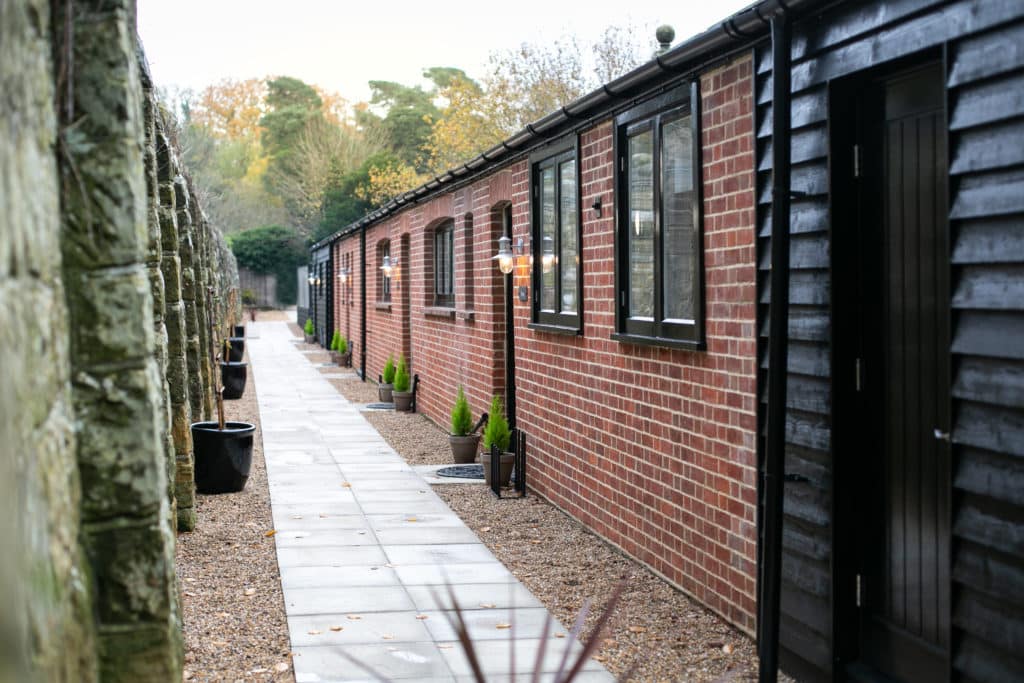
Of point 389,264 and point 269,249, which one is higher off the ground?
point 269,249

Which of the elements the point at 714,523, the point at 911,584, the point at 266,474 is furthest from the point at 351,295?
the point at 911,584

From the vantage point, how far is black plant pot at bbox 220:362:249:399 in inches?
727

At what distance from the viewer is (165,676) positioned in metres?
3.30

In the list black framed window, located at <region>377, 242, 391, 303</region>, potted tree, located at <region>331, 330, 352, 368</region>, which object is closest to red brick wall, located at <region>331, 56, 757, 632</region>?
black framed window, located at <region>377, 242, 391, 303</region>

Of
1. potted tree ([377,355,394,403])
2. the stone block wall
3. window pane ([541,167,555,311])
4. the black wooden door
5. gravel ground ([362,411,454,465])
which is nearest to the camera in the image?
the stone block wall

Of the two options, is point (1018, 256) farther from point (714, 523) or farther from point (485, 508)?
point (485, 508)

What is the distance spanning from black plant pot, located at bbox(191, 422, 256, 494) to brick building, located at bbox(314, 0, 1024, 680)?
10.2ft

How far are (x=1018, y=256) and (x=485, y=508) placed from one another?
6.21 m

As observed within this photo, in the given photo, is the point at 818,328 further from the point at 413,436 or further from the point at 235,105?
the point at 235,105

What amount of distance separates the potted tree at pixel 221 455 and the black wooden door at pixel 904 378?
20.3ft

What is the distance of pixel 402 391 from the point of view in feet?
54.7

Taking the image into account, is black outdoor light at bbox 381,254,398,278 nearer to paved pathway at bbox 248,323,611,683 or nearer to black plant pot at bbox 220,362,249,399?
black plant pot at bbox 220,362,249,399

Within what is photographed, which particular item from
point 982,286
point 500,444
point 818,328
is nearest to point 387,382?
point 500,444

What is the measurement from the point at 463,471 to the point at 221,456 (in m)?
2.49
